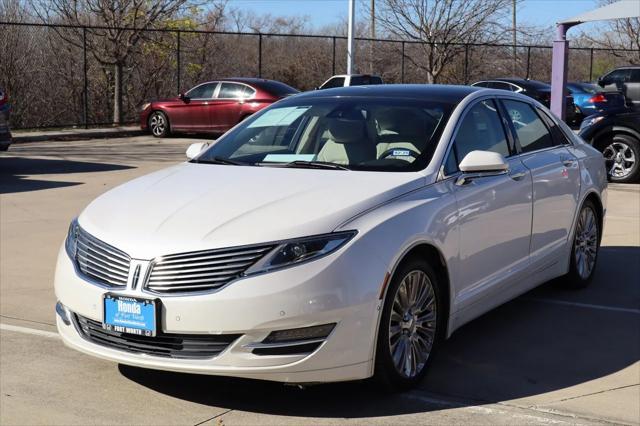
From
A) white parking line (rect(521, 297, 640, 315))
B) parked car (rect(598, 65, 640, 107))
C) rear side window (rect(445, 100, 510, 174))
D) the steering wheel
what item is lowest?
white parking line (rect(521, 297, 640, 315))

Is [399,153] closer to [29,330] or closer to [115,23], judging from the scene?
[29,330]

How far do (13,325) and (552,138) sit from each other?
161 inches

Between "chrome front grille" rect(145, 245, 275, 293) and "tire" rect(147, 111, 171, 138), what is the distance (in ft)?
61.8

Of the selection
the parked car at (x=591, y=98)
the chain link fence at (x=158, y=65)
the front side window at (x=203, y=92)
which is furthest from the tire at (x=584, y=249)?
the chain link fence at (x=158, y=65)

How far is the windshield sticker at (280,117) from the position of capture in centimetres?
608

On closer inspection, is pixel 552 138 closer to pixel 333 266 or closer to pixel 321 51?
pixel 333 266

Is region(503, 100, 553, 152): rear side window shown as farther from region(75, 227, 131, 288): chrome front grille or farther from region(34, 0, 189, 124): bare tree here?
region(34, 0, 189, 124): bare tree

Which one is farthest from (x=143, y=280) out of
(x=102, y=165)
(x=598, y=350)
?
(x=102, y=165)

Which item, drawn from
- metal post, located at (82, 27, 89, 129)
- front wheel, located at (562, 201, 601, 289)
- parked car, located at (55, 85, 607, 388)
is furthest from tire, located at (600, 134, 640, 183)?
metal post, located at (82, 27, 89, 129)

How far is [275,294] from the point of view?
13.6 ft

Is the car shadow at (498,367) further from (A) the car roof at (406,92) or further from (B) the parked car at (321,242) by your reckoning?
Result: (A) the car roof at (406,92)

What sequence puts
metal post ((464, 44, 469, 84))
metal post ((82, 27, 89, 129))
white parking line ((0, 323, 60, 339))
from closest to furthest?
1. white parking line ((0, 323, 60, 339))
2. metal post ((82, 27, 89, 129))
3. metal post ((464, 44, 469, 84))

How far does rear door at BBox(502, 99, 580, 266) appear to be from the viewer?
622 centimetres

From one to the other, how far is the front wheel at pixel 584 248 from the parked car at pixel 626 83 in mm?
18284
